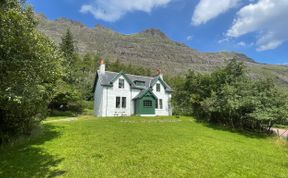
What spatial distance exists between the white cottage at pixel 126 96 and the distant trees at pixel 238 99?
17.8ft

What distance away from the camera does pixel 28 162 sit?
891 centimetres

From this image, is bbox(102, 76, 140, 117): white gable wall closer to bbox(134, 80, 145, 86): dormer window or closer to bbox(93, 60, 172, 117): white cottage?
bbox(93, 60, 172, 117): white cottage

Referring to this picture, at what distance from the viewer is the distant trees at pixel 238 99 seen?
746 inches

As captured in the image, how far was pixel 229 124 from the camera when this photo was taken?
76.7 feet

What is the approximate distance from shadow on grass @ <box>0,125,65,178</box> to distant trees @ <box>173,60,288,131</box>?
16.6 m

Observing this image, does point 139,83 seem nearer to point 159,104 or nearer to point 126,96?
point 126,96

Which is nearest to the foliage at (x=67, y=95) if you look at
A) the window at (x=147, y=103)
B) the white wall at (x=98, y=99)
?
the white wall at (x=98, y=99)

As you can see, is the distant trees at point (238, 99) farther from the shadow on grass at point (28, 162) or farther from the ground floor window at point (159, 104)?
the shadow on grass at point (28, 162)

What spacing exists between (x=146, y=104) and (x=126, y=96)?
3.17 meters

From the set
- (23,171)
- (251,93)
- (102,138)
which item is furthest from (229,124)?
(23,171)

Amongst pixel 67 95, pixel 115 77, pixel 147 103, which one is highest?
pixel 115 77

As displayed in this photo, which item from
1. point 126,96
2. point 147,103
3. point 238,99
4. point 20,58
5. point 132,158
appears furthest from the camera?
point 147,103

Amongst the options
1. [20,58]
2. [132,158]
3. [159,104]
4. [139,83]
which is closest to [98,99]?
[139,83]

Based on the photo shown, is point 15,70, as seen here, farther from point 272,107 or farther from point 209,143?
point 272,107
